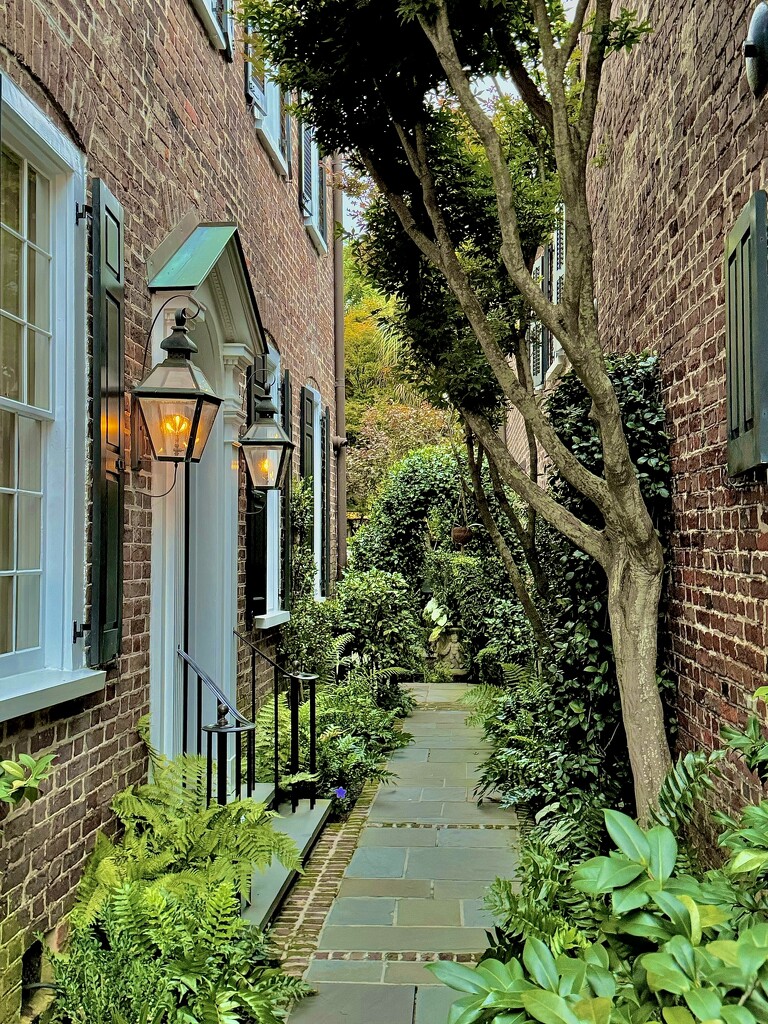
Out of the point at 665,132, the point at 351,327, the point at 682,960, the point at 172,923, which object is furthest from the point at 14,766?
the point at 351,327

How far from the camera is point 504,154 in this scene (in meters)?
4.85

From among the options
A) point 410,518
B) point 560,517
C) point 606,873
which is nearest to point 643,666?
point 560,517

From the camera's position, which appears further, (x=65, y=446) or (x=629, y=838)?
(x=65, y=446)

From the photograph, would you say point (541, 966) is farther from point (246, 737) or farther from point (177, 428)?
point (246, 737)

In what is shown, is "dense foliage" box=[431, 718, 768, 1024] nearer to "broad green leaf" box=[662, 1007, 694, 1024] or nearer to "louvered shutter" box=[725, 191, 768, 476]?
"broad green leaf" box=[662, 1007, 694, 1024]

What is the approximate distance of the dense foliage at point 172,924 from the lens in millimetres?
2936

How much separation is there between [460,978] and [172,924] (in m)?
1.90

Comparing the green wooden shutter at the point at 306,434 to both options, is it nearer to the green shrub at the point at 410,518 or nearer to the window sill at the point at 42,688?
the green shrub at the point at 410,518

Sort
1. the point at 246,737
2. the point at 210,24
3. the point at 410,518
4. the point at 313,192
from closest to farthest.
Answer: the point at 210,24, the point at 246,737, the point at 313,192, the point at 410,518

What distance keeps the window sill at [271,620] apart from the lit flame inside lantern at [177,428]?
9.57 feet

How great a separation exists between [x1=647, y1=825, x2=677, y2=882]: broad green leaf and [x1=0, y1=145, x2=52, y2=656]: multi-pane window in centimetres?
236

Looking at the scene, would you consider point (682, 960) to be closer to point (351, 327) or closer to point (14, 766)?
point (14, 766)

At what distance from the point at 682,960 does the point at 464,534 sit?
10.0 meters

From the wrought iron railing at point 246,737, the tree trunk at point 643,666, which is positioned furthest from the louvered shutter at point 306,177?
the tree trunk at point 643,666
